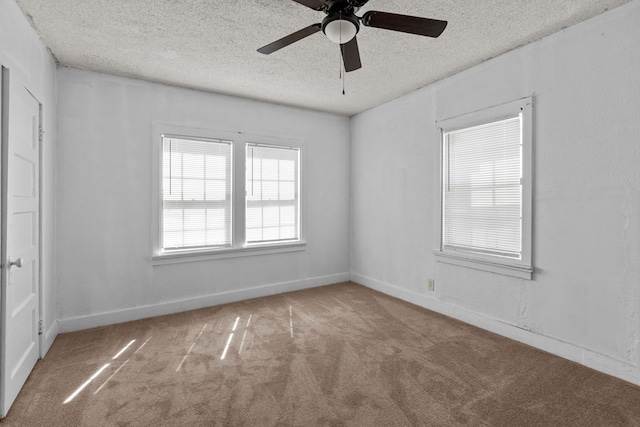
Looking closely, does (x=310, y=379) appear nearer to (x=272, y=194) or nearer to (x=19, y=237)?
(x=19, y=237)

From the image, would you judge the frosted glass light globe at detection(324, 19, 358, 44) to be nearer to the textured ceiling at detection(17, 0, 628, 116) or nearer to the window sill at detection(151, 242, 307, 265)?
the textured ceiling at detection(17, 0, 628, 116)

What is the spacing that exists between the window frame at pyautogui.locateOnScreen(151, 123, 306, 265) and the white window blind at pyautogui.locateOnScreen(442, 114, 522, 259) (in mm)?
2121

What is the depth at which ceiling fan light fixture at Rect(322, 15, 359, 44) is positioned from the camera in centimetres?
180

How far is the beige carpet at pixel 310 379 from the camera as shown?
79.3 inches

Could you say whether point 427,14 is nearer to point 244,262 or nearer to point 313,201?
point 313,201

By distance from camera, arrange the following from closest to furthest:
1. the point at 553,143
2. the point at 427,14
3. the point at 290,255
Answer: the point at 427,14, the point at 553,143, the point at 290,255

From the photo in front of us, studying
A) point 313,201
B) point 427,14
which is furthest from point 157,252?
point 427,14

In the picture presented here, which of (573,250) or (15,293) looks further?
(573,250)

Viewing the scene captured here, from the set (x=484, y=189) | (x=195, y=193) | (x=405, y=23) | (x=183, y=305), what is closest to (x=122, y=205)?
(x=195, y=193)

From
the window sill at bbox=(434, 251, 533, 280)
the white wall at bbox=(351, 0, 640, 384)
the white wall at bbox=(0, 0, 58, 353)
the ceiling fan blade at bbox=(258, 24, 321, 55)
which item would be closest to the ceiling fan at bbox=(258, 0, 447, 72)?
the ceiling fan blade at bbox=(258, 24, 321, 55)

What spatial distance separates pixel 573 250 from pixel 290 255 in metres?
3.31

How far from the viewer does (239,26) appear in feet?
8.56

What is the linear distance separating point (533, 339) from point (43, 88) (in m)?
4.92

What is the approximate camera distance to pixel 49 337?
300 cm
